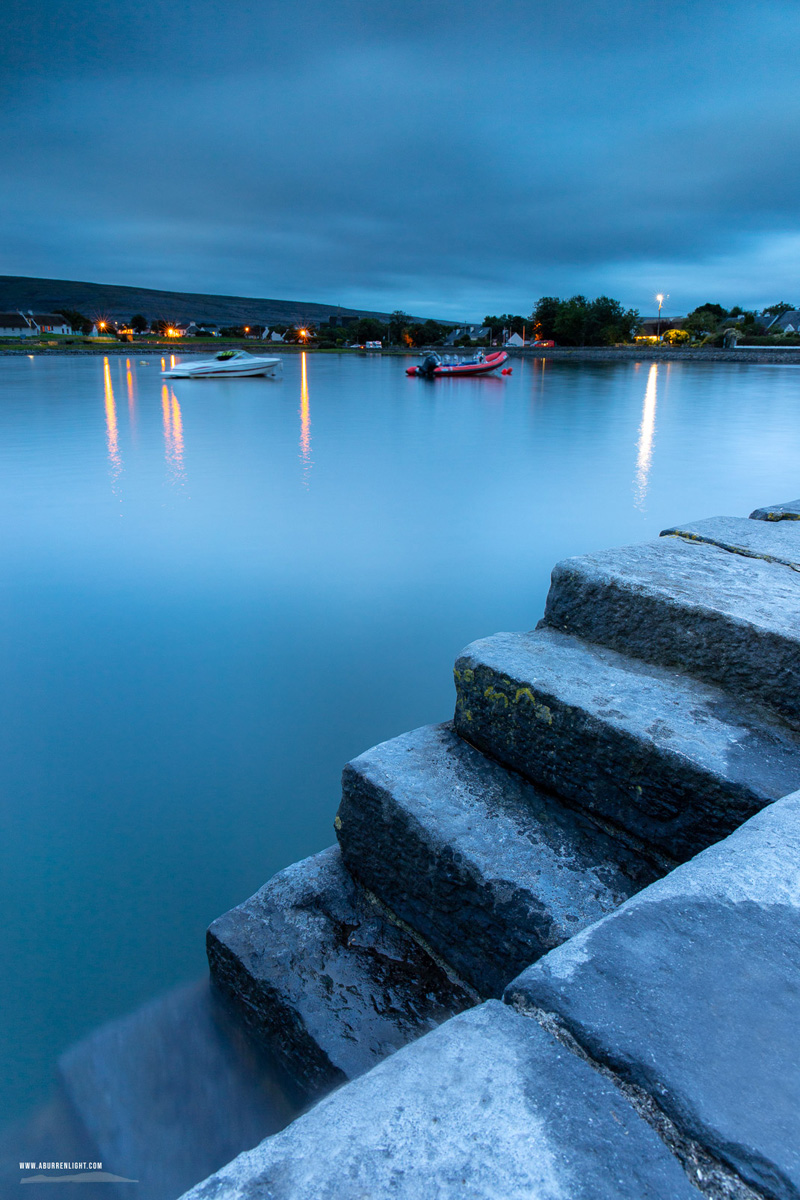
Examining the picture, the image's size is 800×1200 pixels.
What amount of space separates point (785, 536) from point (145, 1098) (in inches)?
118

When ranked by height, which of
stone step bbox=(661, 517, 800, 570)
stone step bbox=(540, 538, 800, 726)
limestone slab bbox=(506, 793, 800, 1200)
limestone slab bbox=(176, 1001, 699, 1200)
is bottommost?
limestone slab bbox=(176, 1001, 699, 1200)

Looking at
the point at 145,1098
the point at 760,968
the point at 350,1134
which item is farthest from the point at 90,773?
the point at 760,968

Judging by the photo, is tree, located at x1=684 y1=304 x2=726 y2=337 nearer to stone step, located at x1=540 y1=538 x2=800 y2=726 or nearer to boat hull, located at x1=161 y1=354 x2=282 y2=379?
boat hull, located at x1=161 y1=354 x2=282 y2=379

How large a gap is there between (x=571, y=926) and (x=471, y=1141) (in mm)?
824

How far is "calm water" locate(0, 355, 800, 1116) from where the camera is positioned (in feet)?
7.57

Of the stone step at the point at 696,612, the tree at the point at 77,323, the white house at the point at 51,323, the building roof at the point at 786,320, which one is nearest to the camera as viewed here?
the stone step at the point at 696,612

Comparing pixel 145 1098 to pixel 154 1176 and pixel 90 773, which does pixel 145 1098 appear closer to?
pixel 154 1176

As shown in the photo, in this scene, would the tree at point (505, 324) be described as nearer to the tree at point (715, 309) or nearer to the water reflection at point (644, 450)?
the tree at point (715, 309)

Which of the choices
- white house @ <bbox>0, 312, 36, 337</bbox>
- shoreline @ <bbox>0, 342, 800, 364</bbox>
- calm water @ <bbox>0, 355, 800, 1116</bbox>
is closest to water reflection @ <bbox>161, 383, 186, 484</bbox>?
calm water @ <bbox>0, 355, 800, 1116</bbox>

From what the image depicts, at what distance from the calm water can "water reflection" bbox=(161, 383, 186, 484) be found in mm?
104

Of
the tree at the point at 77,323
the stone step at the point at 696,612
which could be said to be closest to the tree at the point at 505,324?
the tree at the point at 77,323

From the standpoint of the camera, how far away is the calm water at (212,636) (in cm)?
231

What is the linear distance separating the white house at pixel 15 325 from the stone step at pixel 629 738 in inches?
4086

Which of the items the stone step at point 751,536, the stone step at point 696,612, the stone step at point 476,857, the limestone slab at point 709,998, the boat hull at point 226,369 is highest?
the boat hull at point 226,369
